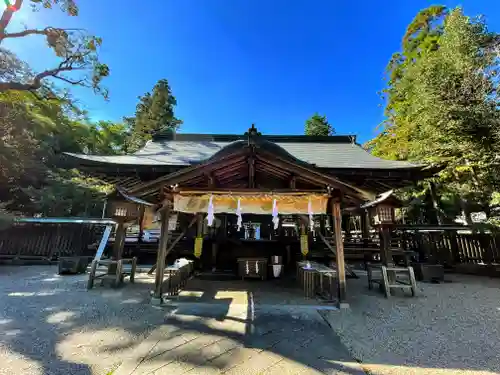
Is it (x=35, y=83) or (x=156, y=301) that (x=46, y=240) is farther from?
(x=156, y=301)

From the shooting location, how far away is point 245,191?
5402 mm

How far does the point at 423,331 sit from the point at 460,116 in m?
10.7

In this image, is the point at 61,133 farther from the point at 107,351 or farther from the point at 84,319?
the point at 107,351

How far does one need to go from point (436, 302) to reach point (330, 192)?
390 cm

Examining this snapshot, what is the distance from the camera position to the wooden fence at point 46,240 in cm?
1094

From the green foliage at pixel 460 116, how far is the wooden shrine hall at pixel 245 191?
4.30m

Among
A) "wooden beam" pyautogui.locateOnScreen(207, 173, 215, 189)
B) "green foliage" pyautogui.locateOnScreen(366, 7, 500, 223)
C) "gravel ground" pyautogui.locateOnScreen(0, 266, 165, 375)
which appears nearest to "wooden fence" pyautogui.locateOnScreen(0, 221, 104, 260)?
"gravel ground" pyautogui.locateOnScreen(0, 266, 165, 375)

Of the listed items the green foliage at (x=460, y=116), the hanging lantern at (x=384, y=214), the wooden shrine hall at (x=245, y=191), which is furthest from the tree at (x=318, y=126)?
the hanging lantern at (x=384, y=214)

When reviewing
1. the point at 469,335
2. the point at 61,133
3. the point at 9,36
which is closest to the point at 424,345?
the point at 469,335

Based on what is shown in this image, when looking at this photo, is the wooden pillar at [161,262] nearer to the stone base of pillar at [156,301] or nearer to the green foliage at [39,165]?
the stone base of pillar at [156,301]

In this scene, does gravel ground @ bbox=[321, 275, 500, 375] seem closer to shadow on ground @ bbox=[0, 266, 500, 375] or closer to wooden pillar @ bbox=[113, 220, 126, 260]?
shadow on ground @ bbox=[0, 266, 500, 375]

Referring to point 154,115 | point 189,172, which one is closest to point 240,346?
point 189,172

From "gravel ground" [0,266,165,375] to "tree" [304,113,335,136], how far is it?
28154 millimetres

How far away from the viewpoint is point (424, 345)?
3.46 m
